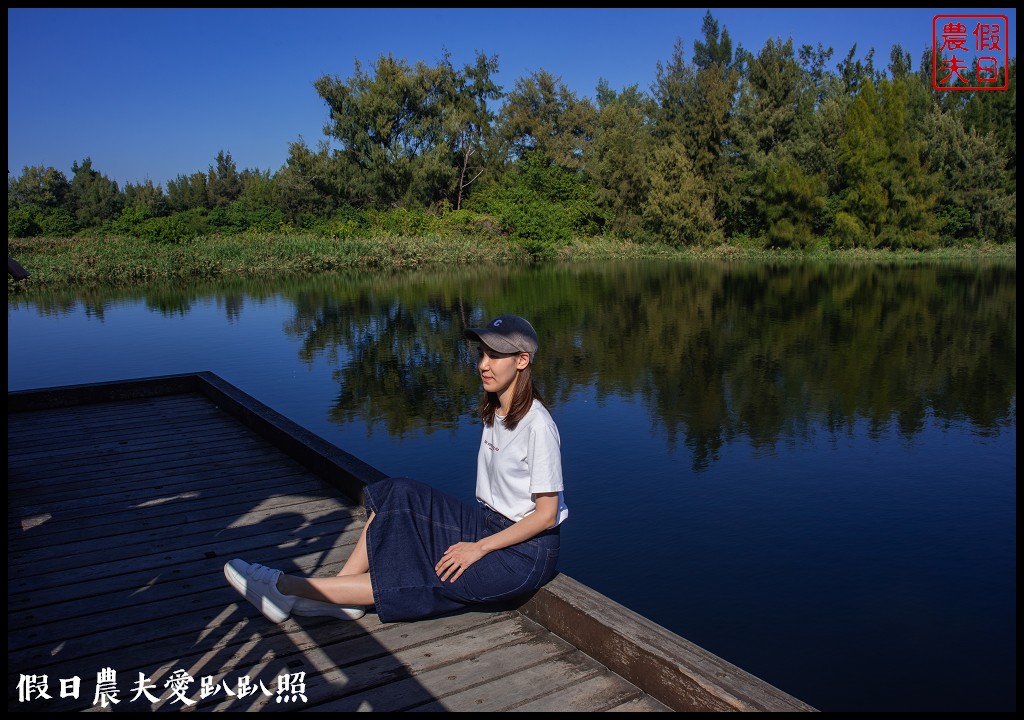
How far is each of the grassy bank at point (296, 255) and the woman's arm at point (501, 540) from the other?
78.2 feet

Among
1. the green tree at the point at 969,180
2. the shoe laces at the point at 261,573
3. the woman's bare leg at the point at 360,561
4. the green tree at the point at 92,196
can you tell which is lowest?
the shoe laces at the point at 261,573

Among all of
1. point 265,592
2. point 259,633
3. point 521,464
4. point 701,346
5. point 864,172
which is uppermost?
point 864,172

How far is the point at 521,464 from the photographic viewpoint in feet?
8.63

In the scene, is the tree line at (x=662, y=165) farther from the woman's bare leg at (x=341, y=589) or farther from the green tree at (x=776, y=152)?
the woman's bare leg at (x=341, y=589)

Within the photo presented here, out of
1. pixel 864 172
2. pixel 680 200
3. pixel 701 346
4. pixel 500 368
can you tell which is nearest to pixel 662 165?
pixel 680 200

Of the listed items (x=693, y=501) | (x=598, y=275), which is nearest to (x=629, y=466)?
(x=693, y=501)

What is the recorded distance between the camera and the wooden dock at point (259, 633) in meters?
2.31

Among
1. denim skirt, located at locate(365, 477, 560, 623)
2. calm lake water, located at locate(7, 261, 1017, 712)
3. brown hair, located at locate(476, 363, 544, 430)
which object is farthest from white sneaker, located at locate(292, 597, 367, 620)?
calm lake water, located at locate(7, 261, 1017, 712)

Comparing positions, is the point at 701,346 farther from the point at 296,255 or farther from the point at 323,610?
the point at 296,255

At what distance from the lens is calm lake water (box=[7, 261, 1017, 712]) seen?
4.17 metres

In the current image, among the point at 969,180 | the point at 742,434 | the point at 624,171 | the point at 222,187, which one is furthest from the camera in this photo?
the point at 222,187

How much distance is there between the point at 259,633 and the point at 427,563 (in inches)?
23.3

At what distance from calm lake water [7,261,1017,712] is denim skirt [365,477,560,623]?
1.71 metres

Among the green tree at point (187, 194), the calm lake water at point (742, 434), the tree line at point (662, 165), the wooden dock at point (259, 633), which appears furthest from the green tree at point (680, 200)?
the wooden dock at point (259, 633)
